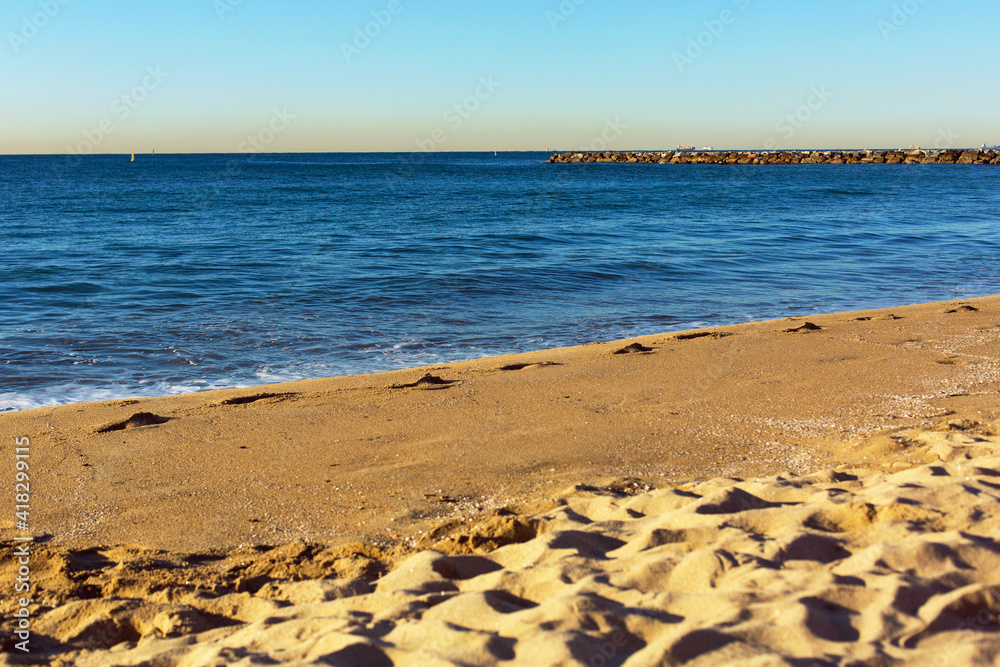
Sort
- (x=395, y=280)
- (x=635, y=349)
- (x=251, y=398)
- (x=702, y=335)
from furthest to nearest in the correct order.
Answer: (x=395, y=280) < (x=702, y=335) < (x=635, y=349) < (x=251, y=398)

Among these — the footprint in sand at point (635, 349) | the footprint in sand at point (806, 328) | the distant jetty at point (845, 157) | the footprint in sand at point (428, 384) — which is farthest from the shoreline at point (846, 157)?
the footprint in sand at point (428, 384)

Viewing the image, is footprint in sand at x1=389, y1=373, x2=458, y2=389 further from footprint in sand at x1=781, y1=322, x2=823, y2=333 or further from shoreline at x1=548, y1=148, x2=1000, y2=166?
shoreline at x1=548, y1=148, x2=1000, y2=166

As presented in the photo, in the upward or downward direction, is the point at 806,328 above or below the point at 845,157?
below

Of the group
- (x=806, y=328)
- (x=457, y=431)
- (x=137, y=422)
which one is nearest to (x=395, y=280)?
(x=806, y=328)

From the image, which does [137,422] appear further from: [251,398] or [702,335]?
[702,335]

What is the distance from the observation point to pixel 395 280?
1376 centimetres

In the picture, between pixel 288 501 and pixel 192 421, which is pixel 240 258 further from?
pixel 288 501

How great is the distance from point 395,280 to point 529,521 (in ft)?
34.8

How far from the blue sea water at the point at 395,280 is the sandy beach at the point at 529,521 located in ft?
7.96

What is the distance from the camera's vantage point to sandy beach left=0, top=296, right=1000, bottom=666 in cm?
244

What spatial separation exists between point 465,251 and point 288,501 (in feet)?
46.1

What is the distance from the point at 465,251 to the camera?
17.8 meters

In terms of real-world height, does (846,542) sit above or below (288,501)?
above

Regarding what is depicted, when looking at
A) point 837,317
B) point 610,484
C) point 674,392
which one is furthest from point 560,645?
point 837,317
